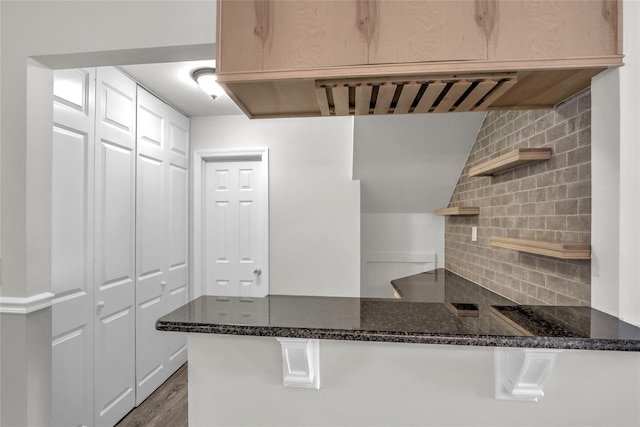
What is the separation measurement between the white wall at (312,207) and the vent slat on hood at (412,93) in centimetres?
168

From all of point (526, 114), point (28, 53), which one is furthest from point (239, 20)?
point (526, 114)

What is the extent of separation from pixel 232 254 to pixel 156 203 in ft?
2.87

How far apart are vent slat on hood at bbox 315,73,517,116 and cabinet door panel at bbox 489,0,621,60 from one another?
0.08m

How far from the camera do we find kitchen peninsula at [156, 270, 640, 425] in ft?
3.12

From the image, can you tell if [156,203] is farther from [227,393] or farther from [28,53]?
[227,393]

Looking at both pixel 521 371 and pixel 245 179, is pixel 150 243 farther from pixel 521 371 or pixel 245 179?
pixel 521 371

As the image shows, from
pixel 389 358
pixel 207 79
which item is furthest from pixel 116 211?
pixel 389 358

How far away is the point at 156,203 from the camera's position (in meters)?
2.89

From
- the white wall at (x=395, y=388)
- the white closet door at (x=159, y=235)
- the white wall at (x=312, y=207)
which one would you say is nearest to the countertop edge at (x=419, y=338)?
the white wall at (x=395, y=388)

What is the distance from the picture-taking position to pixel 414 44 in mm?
1006

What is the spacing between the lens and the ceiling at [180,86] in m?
2.39

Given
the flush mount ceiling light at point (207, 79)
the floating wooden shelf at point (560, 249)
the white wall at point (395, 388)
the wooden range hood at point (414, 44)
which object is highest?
the flush mount ceiling light at point (207, 79)

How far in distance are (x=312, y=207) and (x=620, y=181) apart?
2.29 meters

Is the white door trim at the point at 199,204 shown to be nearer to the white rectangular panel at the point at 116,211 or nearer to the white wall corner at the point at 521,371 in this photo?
the white rectangular panel at the point at 116,211
